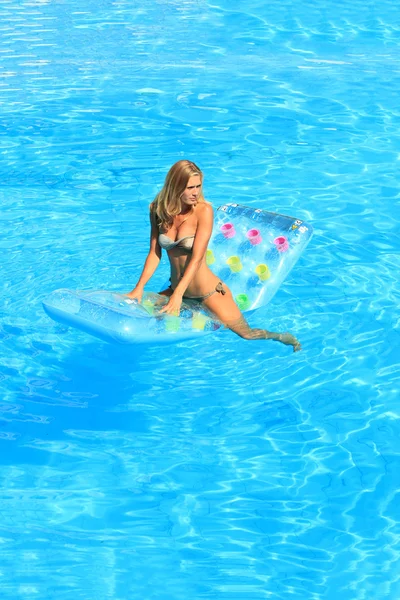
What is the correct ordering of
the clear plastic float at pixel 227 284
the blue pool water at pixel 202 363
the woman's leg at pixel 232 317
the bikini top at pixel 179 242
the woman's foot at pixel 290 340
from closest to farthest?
the blue pool water at pixel 202 363
the clear plastic float at pixel 227 284
the bikini top at pixel 179 242
the woman's leg at pixel 232 317
the woman's foot at pixel 290 340

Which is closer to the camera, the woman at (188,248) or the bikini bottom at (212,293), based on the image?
the woman at (188,248)

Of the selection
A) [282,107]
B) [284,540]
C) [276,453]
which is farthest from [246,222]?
[282,107]

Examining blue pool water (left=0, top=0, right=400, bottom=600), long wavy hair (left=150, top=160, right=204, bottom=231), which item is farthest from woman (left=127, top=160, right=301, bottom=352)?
blue pool water (left=0, top=0, right=400, bottom=600)

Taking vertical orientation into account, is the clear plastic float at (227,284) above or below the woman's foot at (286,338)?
above

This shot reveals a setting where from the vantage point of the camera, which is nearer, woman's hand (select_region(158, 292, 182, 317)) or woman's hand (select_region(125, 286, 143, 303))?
woman's hand (select_region(158, 292, 182, 317))

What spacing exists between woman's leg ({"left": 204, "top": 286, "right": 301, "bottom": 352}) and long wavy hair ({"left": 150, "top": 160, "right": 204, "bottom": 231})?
52 centimetres

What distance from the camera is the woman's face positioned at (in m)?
5.21

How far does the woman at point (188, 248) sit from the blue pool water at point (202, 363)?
1.09 feet

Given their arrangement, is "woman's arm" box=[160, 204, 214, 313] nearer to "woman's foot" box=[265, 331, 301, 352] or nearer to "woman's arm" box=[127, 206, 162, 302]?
"woman's arm" box=[127, 206, 162, 302]

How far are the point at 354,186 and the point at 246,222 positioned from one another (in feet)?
6.50

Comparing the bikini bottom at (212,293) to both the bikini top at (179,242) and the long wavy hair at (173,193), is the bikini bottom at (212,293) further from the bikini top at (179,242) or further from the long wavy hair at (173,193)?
the long wavy hair at (173,193)

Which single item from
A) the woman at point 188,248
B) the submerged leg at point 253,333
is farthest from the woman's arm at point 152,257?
the submerged leg at point 253,333

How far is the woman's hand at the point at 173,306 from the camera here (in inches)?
207

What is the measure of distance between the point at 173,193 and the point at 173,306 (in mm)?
612
